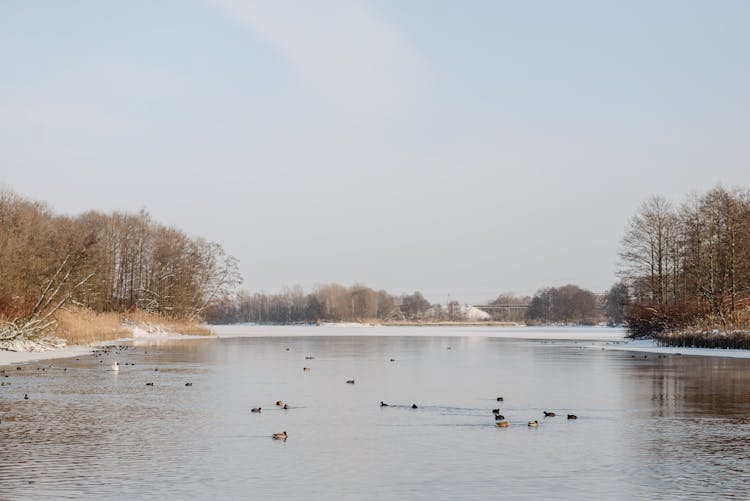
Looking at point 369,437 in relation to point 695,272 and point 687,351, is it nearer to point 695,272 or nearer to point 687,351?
point 687,351

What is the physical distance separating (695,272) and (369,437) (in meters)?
55.1

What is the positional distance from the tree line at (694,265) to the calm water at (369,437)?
31185mm

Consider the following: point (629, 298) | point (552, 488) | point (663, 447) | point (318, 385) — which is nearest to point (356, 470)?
point (552, 488)

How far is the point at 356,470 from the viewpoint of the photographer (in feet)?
42.1

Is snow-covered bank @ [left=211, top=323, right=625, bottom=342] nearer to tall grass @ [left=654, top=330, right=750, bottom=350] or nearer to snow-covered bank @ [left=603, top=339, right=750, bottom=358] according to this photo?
snow-covered bank @ [left=603, top=339, right=750, bottom=358]

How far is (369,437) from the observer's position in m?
16.2

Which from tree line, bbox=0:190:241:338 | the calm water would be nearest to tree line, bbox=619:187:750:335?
the calm water

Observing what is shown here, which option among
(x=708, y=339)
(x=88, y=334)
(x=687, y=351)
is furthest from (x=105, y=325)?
(x=708, y=339)

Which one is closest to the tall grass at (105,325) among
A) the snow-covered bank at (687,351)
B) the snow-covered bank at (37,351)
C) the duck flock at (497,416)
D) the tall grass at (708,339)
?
the snow-covered bank at (37,351)

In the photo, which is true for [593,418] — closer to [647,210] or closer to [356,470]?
[356,470]

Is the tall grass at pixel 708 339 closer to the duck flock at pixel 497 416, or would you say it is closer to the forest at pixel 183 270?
the forest at pixel 183 270

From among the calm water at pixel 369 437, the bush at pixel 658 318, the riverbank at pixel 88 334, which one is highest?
the bush at pixel 658 318

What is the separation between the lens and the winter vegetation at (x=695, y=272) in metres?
56.4

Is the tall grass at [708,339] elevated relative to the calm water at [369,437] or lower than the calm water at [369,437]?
elevated
